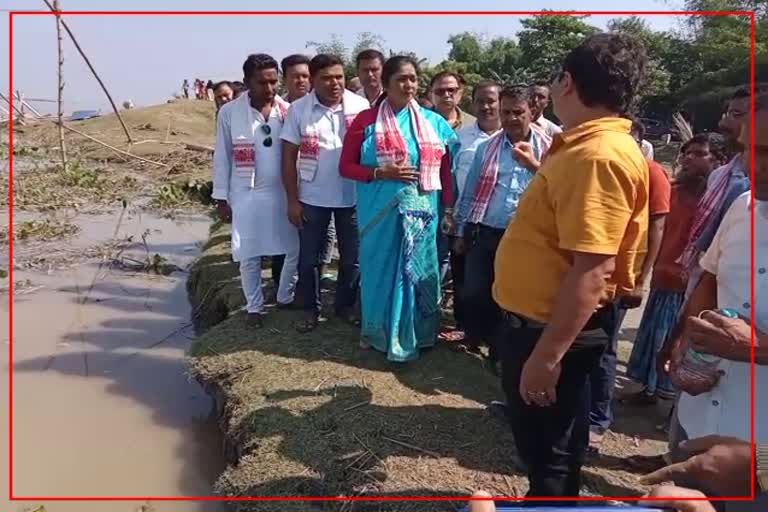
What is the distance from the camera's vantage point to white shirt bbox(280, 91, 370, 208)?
3961 mm

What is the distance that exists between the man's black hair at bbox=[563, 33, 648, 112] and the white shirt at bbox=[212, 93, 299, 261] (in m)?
2.51

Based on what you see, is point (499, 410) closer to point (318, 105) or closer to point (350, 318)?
point (350, 318)

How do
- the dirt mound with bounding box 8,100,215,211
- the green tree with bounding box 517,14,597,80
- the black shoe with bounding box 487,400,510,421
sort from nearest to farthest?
the black shoe with bounding box 487,400,510,421 → the dirt mound with bounding box 8,100,215,211 → the green tree with bounding box 517,14,597,80

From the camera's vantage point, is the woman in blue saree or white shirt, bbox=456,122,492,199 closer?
the woman in blue saree

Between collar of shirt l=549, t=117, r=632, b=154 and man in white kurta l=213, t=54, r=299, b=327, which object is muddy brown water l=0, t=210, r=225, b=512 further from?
collar of shirt l=549, t=117, r=632, b=154

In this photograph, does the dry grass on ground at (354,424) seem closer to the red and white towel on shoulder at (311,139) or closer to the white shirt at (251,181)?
the white shirt at (251,181)

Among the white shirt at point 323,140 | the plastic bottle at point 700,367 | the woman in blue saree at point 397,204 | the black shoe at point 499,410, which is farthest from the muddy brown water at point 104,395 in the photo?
the plastic bottle at point 700,367

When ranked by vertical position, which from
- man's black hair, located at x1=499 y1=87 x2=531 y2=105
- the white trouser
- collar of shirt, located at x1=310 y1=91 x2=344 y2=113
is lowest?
the white trouser

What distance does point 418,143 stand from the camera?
11.7ft

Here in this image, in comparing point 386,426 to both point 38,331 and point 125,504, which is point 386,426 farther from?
point 38,331

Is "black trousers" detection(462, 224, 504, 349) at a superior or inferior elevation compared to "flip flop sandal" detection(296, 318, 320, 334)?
superior

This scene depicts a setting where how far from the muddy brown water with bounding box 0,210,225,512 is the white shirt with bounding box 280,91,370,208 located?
1523mm

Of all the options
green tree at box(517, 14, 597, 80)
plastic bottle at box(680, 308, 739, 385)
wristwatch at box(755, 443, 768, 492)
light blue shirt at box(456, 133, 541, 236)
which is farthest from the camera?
green tree at box(517, 14, 597, 80)

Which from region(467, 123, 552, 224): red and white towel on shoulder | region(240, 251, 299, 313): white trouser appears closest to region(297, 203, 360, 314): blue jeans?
region(240, 251, 299, 313): white trouser
